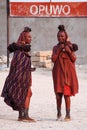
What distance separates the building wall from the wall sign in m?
0.63

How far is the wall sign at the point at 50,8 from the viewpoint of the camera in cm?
2106

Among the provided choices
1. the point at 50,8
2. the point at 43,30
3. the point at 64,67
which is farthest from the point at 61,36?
the point at 43,30

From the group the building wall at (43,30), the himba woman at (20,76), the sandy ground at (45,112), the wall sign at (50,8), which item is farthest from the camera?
the building wall at (43,30)

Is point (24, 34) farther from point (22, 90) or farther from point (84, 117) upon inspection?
point (84, 117)

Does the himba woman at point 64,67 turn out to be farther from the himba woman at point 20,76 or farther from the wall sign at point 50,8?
the wall sign at point 50,8

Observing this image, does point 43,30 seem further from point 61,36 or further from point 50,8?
point 61,36

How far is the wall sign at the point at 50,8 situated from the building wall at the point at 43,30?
63 cm

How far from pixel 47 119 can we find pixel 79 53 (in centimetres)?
1212

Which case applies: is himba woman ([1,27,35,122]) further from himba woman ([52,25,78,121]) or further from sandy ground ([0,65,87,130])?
himba woman ([52,25,78,121])

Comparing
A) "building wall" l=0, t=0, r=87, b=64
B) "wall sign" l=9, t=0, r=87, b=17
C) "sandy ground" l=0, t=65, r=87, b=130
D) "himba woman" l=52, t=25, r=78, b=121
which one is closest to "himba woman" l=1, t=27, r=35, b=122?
"sandy ground" l=0, t=65, r=87, b=130

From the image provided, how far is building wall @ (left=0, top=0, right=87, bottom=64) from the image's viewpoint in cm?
2177

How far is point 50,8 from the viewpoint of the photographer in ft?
69.5

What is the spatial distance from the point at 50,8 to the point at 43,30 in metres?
1.02

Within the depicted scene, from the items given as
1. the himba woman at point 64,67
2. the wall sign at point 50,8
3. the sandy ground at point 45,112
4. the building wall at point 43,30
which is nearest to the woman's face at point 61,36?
the himba woman at point 64,67
